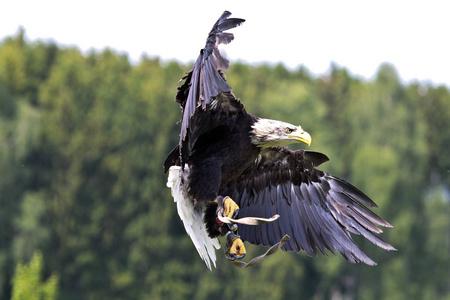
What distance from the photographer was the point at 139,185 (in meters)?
30.4

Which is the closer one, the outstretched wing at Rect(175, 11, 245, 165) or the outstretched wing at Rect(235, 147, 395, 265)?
the outstretched wing at Rect(175, 11, 245, 165)

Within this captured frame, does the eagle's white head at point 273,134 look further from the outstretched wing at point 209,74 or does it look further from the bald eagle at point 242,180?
the outstretched wing at point 209,74

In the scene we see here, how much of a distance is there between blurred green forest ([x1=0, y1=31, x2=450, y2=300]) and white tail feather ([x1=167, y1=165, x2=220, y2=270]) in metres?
21.3

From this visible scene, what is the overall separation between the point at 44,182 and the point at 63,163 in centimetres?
89

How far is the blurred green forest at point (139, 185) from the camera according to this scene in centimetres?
2964

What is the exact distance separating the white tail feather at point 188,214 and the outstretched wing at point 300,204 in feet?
1.92

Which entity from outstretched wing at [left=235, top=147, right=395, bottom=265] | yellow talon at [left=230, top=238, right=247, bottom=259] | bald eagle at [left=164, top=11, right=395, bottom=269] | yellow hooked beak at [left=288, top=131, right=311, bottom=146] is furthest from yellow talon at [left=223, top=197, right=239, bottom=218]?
outstretched wing at [left=235, top=147, right=395, bottom=265]

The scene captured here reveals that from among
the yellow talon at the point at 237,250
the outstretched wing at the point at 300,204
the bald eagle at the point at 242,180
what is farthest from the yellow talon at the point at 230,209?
the outstretched wing at the point at 300,204

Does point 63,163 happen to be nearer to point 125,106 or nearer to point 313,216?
point 125,106

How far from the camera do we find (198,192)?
23.4ft

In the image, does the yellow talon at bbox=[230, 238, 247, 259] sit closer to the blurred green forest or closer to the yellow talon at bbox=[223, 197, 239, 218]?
the yellow talon at bbox=[223, 197, 239, 218]

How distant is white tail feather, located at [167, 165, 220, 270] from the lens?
7262 millimetres

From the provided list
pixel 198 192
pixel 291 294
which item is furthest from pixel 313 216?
pixel 291 294

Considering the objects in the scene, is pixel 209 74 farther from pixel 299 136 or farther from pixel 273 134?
pixel 299 136
